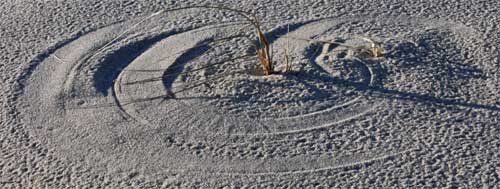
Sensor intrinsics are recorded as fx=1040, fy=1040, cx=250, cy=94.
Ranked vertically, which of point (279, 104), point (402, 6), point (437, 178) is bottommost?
point (437, 178)

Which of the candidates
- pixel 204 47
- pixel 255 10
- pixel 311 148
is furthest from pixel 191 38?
pixel 311 148

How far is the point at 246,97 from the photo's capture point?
2.58 m

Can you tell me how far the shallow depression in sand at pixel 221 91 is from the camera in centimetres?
234

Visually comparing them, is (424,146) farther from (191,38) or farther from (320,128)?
(191,38)

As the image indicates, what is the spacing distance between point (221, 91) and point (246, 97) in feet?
0.23

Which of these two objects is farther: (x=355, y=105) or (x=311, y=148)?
(x=355, y=105)

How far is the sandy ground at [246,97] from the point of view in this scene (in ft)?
7.43

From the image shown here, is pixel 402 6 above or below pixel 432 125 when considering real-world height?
above

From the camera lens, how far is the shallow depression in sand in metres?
2.34

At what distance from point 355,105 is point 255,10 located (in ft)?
2.26

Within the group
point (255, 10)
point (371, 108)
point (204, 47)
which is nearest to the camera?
A: point (371, 108)

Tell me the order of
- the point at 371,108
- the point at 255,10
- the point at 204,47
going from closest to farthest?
the point at 371,108, the point at 204,47, the point at 255,10

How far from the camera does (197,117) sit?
249 centimetres

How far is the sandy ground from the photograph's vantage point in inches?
89.1
